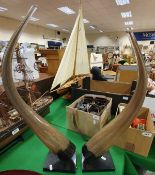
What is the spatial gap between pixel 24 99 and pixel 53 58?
2.93 feet

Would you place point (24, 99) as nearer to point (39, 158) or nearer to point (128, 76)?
point (39, 158)

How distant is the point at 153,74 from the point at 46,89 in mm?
2337

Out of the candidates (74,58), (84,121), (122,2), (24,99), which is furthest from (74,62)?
(122,2)

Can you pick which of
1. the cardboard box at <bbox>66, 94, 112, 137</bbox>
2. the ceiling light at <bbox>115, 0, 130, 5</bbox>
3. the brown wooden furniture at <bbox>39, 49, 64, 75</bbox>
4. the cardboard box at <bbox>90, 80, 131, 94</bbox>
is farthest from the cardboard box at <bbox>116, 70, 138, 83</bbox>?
the ceiling light at <bbox>115, 0, 130, 5</bbox>

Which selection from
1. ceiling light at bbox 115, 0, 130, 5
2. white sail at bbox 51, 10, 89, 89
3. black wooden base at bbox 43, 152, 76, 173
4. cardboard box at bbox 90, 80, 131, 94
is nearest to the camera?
black wooden base at bbox 43, 152, 76, 173

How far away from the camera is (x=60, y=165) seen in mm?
865

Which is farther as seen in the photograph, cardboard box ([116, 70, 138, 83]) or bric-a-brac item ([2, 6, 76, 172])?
cardboard box ([116, 70, 138, 83])

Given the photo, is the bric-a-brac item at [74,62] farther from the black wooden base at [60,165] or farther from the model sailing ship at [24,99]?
the black wooden base at [60,165]

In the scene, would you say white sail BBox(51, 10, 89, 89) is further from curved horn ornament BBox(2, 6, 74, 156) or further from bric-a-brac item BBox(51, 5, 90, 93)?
curved horn ornament BBox(2, 6, 74, 156)

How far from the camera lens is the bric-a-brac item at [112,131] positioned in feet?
2.23

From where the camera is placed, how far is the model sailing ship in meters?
1.06

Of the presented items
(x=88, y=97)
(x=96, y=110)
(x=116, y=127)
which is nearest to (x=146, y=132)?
(x=116, y=127)

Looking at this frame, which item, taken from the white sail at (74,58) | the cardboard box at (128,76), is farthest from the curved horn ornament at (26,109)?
the cardboard box at (128,76)

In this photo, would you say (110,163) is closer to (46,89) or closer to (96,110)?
(96,110)
